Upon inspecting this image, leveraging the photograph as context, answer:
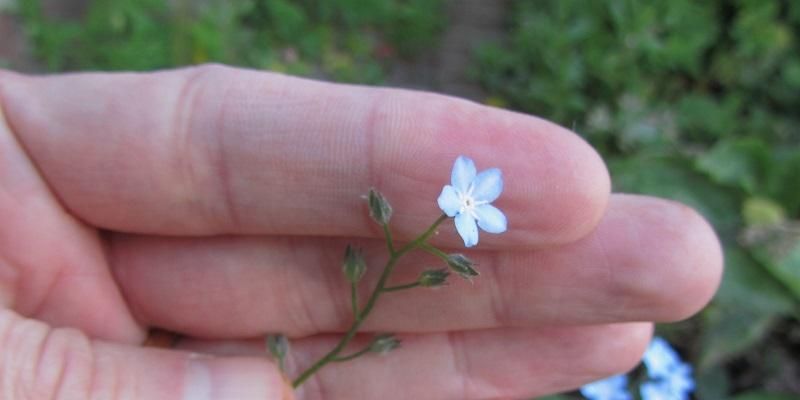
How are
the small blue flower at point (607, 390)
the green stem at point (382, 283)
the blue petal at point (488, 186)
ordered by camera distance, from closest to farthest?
the blue petal at point (488, 186)
the green stem at point (382, 283)
the small blue flower at point (607, 390)

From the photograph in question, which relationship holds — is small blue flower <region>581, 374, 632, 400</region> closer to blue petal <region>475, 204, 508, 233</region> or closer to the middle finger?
the middle finger

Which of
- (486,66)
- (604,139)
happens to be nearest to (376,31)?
(486,66)

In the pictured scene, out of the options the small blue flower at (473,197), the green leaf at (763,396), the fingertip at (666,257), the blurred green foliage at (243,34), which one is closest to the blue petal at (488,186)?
the small blue flower at (473,197)

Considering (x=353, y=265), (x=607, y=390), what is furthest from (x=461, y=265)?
(x=607, y=390)

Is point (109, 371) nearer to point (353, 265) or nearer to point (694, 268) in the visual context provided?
point (353, 265)

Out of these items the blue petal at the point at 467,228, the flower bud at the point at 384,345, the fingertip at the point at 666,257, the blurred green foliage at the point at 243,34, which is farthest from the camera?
the blurred green foliage at the point at 243,34

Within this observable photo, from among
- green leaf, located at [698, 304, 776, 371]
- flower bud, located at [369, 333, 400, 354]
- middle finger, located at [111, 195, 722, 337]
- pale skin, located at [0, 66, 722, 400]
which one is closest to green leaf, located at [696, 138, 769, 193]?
green leaf, located at [698, 304, 776, 371]

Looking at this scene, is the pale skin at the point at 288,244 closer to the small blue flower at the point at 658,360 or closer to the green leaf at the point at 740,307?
the small blue flower at the point at 658,360
